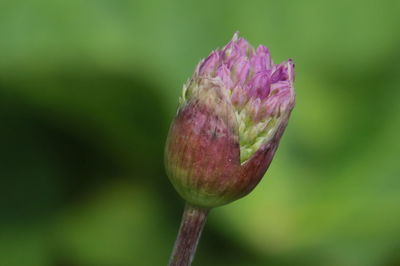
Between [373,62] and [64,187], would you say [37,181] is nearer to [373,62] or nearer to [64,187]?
[64,187]

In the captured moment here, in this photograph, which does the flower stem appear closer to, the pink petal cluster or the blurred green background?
the pink petal cluster

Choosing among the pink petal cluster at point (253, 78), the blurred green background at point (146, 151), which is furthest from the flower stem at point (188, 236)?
the blurred green background at point (146, 151)

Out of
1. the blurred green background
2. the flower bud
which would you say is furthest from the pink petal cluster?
the blurred green background

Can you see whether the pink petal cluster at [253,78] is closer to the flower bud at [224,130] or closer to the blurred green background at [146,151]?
the flower bud at [224,130]

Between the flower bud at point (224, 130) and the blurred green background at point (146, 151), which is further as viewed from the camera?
the blurred green background at point (146, 151)

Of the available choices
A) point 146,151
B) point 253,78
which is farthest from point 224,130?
point 146,151

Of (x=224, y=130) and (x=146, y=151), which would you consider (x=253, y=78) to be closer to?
(x=224, y=130)
